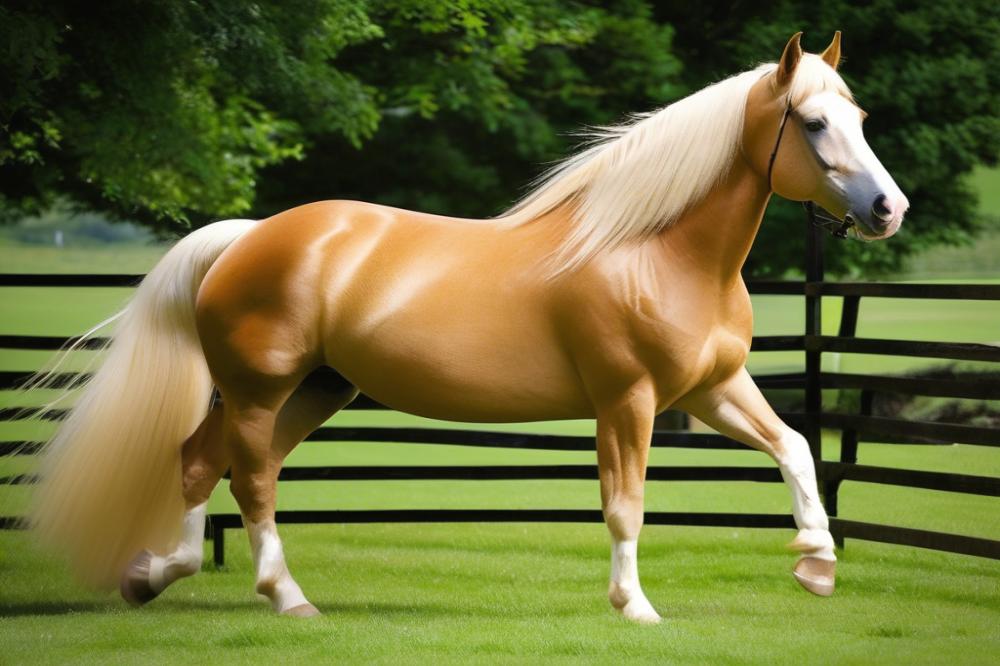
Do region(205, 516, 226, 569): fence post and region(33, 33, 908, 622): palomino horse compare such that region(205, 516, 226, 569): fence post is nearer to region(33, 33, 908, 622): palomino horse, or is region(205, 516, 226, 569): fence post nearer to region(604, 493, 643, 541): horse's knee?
region(33, 33, 908, 622): palomino horse

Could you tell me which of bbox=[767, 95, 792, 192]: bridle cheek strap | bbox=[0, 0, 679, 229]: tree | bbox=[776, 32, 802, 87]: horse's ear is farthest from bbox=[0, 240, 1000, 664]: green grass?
bbox=[0, 0, 679, 229]: tree

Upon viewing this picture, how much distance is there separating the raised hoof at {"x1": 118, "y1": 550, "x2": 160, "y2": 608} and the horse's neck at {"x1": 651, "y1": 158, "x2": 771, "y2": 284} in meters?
2.45

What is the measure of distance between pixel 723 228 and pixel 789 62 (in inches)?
24.6

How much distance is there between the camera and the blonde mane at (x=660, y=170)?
15.1 feet

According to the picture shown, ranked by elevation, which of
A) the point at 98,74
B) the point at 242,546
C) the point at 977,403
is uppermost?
the point at 98,74

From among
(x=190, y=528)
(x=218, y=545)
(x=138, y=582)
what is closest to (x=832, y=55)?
(x=190, y=528)

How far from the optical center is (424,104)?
15.4 m

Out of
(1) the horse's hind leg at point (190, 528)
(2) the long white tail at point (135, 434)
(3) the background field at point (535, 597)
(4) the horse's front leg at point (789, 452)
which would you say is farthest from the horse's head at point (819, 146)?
(1) the horse's hind leg at point (190, 528)

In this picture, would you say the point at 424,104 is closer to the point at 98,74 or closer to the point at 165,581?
the point at 98,74

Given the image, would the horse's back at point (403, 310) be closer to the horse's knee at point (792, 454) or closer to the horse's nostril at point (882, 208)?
the horse's knee at point (792, 454)

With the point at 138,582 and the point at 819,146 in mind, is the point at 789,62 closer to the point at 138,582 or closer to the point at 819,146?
the point at 819,146

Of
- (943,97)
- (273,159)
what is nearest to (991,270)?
(943,97)

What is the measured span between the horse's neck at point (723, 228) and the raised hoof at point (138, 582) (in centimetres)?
245

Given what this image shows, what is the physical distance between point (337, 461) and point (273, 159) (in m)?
4.51
